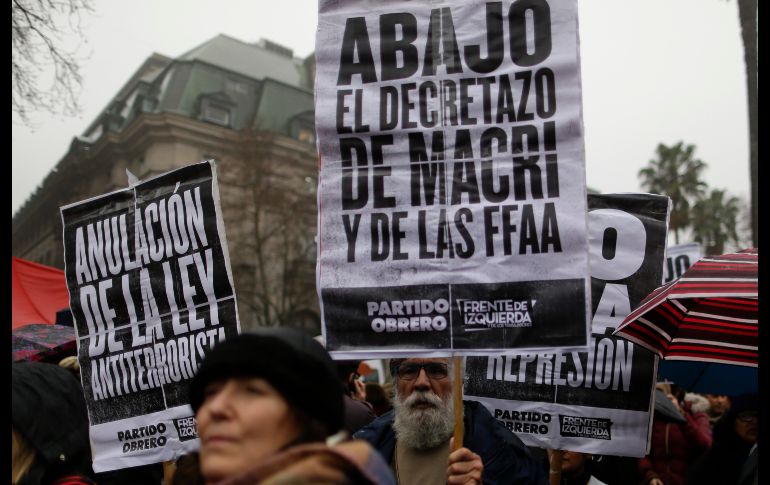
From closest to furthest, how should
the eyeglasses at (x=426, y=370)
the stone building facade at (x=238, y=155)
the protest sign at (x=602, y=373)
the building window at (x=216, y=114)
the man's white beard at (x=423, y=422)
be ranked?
the man's white beard at (x=423, y=422) < the eyeglasses at (x=426, y=370) < the protest sign at (x=602, y=373) < the stone building facade at (x=238, y=155) < the building window at (x=216, y=114)

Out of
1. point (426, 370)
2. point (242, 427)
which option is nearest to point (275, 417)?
point (242, 427)

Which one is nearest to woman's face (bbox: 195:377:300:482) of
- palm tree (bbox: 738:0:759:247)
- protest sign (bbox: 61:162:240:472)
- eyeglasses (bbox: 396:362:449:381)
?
eyeglasses (bbox: 396:362:449:381)

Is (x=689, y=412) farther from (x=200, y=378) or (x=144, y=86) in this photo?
(x=144, y=86)

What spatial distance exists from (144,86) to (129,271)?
3713 cm

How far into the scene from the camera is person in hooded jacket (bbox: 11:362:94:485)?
7.48ft

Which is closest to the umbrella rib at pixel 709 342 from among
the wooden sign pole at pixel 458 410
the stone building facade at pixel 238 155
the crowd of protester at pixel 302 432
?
the crowd of protester at pixel 302 432

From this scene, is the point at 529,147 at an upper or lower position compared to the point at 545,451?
upper

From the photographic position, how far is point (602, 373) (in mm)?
3773

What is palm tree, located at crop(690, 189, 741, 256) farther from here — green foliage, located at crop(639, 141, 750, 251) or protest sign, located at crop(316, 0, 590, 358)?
protest sign, located at crop(316, 0, 590, 358)

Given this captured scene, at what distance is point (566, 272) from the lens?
106 inches

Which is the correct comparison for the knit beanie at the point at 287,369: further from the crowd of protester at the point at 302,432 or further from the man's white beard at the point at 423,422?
the man's white beard at the point at 423,422

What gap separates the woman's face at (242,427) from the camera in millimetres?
1500

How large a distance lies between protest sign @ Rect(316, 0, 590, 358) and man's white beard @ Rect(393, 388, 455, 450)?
610 mm
